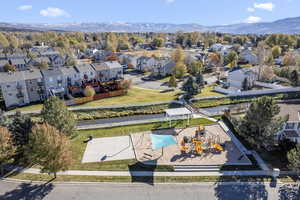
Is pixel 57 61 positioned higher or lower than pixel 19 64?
higher

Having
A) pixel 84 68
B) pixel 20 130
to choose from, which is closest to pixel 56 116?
pixel 20 130

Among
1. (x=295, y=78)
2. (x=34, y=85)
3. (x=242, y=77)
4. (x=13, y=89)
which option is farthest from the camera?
(x=242, y=77)

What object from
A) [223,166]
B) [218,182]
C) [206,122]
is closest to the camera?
[218,182]

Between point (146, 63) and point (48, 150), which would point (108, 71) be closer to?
point (146, 63)

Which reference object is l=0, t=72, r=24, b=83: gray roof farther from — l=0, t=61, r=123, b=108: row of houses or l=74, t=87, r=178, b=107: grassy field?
l=74, t=87, r=178, b=107: grassy field

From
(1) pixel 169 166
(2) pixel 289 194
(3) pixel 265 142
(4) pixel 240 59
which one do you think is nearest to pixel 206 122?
(3) pixel 265 142

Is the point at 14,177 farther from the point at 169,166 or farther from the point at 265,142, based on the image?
the point at 265,142

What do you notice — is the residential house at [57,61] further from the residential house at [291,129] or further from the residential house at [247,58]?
the residential house at [291,129]
